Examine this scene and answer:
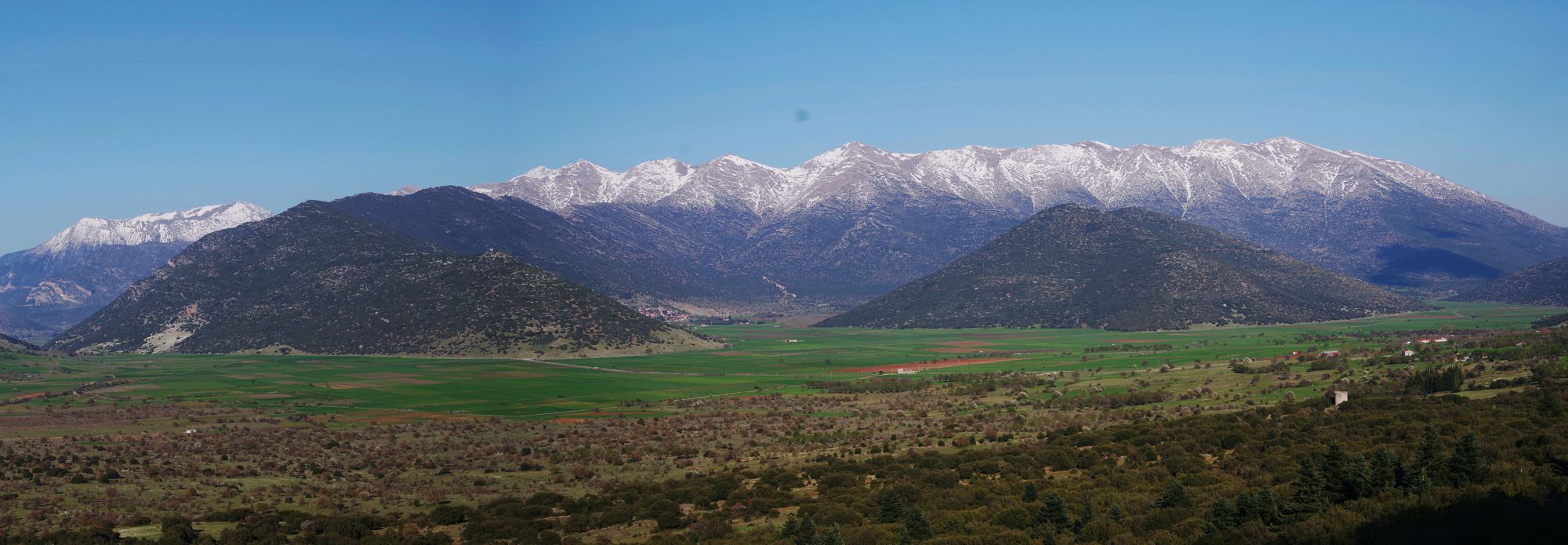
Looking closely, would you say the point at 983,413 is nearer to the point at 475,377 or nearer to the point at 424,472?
the point at 424,472

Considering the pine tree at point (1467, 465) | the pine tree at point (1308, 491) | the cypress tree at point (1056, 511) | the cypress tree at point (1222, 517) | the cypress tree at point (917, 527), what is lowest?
the cypress tree at point (917, 527)

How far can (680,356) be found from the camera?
598 feet

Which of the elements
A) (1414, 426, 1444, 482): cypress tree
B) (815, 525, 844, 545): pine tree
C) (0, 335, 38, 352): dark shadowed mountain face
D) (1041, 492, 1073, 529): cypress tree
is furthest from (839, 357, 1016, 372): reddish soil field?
(0, 335, 38, 352): dark shadowed mountain face

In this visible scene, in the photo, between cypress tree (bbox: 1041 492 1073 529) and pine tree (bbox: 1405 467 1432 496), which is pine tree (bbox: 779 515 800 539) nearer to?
cypress tree (bbox: 1041 492 1073 529)

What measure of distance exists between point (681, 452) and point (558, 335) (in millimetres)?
119747

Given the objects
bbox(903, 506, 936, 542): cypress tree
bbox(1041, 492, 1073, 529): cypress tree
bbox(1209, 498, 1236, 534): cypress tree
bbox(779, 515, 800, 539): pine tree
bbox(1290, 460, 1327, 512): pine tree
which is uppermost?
bbox(1290, 460, 1327, 512): pine tree

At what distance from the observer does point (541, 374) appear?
14562 cm

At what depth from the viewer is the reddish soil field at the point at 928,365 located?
5787 inches

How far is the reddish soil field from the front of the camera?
147000 mm

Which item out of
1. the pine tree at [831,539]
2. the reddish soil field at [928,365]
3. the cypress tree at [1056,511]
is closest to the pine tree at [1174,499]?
the cypress tree at [1056,511]

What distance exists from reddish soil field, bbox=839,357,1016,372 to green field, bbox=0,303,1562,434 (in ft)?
2.48

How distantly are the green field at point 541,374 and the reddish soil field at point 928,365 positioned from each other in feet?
2.48

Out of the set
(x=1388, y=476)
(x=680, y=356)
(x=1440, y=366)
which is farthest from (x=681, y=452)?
(x=680, y=356)

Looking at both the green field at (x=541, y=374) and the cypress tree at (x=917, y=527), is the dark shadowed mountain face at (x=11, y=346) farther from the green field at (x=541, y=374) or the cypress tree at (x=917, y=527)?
the cypress tree at (x=917, y=527)
